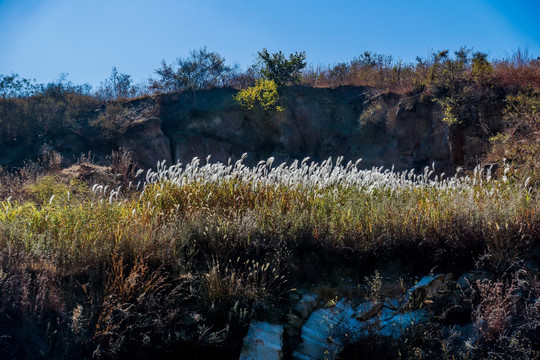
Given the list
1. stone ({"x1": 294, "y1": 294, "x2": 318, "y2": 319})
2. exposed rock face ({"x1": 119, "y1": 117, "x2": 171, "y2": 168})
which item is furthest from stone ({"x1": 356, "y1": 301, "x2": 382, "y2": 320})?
exposed rock face ({"x1": 119, "y1": 117, "x2": 171, "y2": 168})

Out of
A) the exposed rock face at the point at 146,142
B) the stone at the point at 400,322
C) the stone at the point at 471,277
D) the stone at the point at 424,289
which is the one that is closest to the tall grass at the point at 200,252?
the stone at the point at 471,277

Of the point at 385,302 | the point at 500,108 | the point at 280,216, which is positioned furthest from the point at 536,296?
the point at 500,108

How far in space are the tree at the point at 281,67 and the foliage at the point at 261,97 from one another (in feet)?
1.81

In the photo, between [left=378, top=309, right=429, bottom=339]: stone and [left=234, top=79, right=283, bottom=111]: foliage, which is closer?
[left=378, top=309, right=429, bottom=339]: stone

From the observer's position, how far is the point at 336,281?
537 cm

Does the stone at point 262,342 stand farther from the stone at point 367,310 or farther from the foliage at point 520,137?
the foliage at point 520,137

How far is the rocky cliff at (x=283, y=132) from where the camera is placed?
56.5 feet

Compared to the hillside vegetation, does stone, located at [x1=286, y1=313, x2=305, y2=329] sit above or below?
below

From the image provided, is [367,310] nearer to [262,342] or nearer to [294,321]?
A: [294,321]

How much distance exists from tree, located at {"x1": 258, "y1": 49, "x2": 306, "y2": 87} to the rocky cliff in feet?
2.08

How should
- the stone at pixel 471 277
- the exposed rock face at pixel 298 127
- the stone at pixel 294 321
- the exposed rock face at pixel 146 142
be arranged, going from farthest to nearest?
1. the exposed rock face at pixel 298 127
2. the exposed rock face at pixel 146 142
3. the stone at pixel 471 277
4. the stone at pixel 294 321

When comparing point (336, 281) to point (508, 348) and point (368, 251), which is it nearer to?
point (368, 251)

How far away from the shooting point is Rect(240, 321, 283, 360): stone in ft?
13.7

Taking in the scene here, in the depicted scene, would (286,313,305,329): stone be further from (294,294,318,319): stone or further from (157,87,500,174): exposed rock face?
(157,87,500,174): exposed rock face
